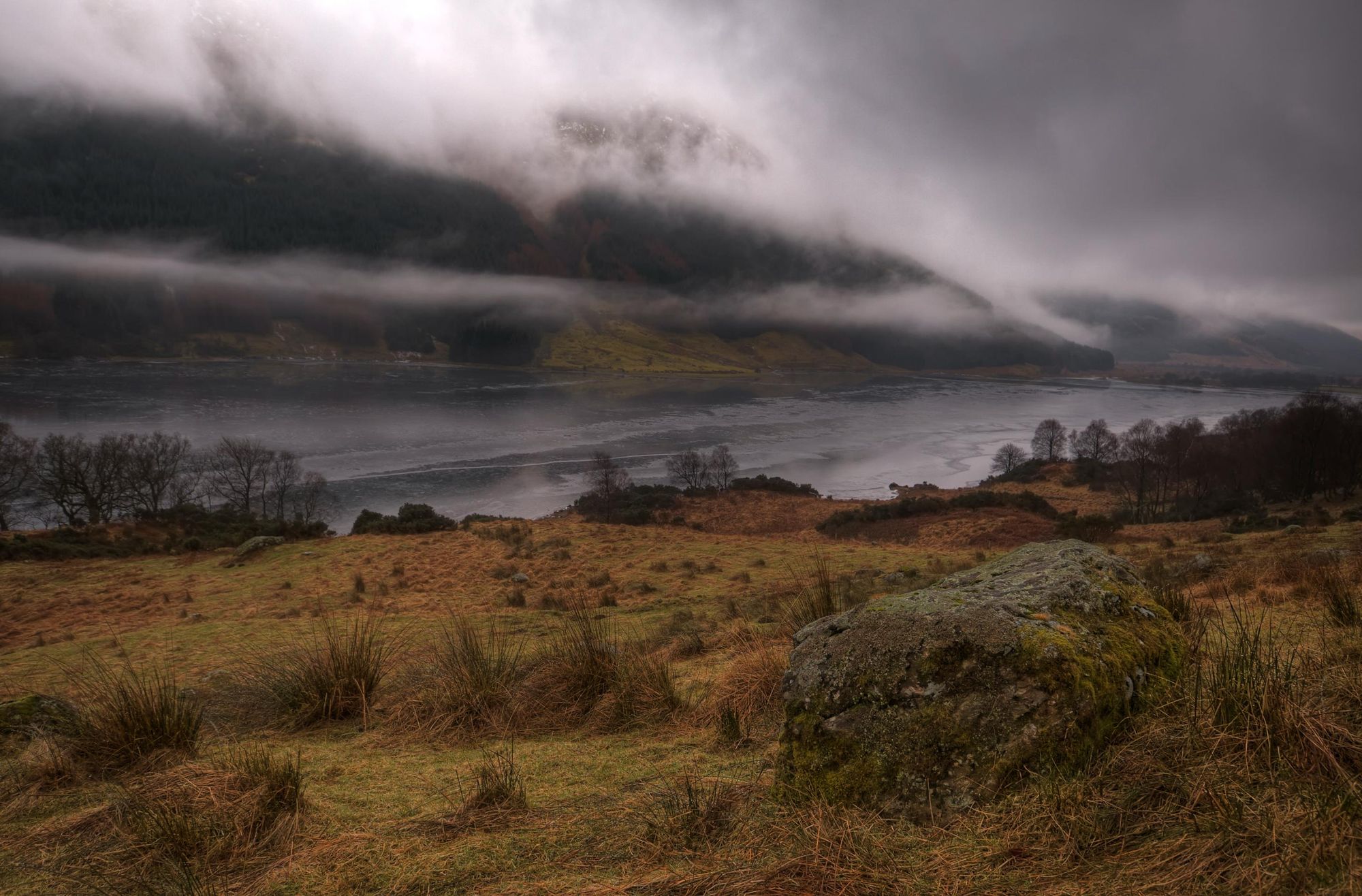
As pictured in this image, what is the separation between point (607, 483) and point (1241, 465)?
136 ft

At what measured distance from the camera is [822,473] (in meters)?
62.3

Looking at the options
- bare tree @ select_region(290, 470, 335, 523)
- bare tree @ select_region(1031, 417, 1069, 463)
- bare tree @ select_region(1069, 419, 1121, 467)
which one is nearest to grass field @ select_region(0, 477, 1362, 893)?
bare tree @ select_region(290, 470, 335, 523)

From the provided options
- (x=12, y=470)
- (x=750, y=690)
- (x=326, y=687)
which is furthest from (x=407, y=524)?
(x=12, y=470)

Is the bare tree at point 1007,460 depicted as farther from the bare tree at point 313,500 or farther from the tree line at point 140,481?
the tree line at point 140,481

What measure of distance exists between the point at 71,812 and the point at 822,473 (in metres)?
61.4

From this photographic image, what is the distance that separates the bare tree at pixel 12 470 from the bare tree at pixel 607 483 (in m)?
33.6

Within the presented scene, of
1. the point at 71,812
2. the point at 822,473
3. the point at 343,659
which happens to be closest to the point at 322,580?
the point at 343,659

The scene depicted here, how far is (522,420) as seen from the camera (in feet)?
309

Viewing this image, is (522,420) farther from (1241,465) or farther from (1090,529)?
(1090,529)

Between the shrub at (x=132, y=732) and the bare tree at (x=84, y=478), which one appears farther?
the bare tree at (x=84, y=478)

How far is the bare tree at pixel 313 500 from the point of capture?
140 feet

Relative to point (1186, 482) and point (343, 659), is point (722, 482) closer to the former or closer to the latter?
point (1186, 482)

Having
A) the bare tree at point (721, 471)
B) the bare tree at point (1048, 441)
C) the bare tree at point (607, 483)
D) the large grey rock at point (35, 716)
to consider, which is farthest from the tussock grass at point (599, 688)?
the bare tree at point (1048, 441)

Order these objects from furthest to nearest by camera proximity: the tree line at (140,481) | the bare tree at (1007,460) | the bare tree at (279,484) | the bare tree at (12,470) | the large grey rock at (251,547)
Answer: the bare tree at (1007,460) < the bare tree at (279,484) < the tree line at (140,481) < the bare tree at (12,470) < the large grey rock at (251,547)
